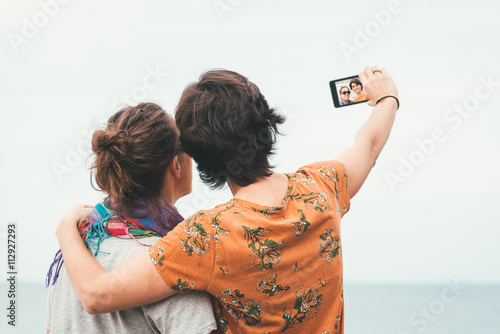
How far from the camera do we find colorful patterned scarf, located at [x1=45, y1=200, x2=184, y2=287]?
1.51 meters

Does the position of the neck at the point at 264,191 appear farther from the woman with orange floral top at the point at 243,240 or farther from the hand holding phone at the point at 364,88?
the hand holding phone at the point at 364,88

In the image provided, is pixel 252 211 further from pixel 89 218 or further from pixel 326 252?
pixel 89 218

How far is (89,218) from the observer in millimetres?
1538

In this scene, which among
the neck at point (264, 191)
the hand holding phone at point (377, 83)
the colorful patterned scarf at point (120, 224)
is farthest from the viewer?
the hand holding phone at point (377, 83)

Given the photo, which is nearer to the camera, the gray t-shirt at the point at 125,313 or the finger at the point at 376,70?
the gray t-shirt at the point at 125,313

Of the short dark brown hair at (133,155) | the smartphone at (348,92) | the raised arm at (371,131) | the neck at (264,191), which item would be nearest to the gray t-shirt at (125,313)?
the short dark brown hair at (133,155)

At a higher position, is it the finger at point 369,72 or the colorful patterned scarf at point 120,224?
the finger at point 369,72

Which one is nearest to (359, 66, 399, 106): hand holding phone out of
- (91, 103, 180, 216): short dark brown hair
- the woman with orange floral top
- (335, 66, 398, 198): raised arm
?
(335, 66, 398, 198): raised arm

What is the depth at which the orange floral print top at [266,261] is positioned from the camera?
129 centimetres

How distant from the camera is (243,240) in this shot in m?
1.30

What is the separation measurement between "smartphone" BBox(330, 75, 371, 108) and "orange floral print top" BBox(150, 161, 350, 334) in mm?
477

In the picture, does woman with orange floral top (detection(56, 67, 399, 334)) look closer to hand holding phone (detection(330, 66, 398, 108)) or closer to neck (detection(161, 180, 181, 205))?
neck (detection(161, 180, 181, 205))

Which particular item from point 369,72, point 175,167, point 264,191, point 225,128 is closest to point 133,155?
point 175,167

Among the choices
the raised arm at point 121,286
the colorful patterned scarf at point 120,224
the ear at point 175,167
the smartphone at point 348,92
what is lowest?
the raised arm at point 121,286
